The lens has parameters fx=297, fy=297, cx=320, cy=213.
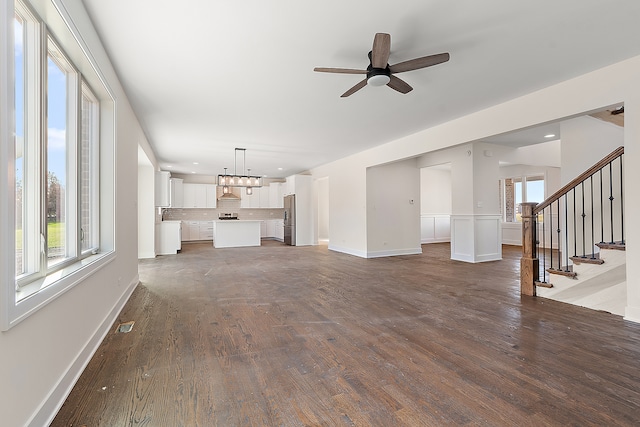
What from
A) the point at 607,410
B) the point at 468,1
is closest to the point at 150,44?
the point at 468,1

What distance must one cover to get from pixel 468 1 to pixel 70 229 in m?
3.48

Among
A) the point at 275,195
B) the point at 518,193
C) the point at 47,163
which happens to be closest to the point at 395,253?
the point at 518,193

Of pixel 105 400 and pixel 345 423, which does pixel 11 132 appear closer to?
pixel 105 400

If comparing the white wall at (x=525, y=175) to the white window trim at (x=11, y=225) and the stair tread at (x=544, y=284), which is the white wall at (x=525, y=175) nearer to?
the stair tread at (x=544, y=284)

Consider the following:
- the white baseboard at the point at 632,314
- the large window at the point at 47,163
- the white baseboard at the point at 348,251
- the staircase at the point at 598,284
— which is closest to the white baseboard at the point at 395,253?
the white baseboard at the point at 348,251

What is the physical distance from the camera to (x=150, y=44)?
264cm

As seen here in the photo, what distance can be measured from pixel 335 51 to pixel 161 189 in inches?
262

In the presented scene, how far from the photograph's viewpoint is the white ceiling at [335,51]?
2203 millimetres

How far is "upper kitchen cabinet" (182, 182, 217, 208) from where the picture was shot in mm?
10836

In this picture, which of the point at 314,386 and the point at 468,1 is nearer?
the point at 314,386

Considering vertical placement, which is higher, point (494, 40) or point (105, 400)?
point (494, 40)

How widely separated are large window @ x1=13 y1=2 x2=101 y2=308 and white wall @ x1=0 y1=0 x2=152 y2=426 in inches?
6.2

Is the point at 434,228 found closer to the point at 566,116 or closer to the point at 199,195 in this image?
the point at 566,116

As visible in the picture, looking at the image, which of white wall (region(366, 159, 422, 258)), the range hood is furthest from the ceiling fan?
the range hood
